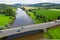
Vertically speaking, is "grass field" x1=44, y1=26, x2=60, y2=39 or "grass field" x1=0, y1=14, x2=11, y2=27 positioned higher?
"grass field" x1=0, y1=14, x2=11, y2=27

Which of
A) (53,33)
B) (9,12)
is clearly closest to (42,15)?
(53,33)

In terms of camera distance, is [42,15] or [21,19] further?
[42,15]

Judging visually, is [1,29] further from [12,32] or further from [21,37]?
[21,37]

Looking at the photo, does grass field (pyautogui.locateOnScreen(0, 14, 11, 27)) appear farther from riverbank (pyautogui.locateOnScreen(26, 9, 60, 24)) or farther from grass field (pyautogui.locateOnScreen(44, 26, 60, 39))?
grass field (pyautogui.locateOnScreen(44, 26, 60, 39))

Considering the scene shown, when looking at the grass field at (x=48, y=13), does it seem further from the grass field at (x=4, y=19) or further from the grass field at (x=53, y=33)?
the grass field at (x=4, y=19)

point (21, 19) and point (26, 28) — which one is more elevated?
point (21, 19)

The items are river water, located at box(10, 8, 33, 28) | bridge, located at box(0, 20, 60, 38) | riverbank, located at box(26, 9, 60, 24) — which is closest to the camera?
bridge, located at box(0, 20, 60, 38)

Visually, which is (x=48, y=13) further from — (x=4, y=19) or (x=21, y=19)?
(x=4, y=19)

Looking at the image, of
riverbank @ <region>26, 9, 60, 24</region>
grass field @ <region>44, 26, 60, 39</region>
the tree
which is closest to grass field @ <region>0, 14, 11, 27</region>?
the tree

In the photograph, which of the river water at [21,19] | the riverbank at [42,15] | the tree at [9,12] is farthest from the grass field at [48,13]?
the tree at [9,12]

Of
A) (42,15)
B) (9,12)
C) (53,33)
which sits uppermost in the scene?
(9,12)
